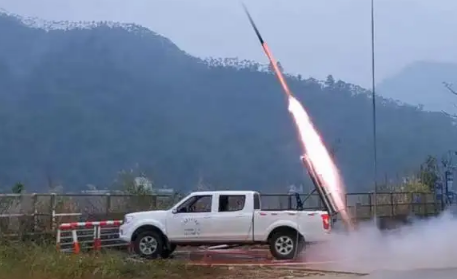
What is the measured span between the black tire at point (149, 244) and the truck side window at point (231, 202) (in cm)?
177

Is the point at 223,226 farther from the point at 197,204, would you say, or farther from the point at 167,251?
the point at 167,251

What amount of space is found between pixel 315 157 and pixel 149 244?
579 cm

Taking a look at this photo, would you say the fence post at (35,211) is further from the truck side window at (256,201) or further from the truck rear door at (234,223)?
the truck side window at (256,201)

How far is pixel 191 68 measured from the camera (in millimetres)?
73312

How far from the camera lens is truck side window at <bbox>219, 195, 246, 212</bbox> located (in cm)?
1911

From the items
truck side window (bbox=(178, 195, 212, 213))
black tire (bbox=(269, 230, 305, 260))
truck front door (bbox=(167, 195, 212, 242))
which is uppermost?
truck side window (bbox=(178, 195, 212, 213))

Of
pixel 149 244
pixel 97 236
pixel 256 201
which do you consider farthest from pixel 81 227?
pixel 256 201

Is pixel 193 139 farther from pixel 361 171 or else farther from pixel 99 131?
pixel 361 171

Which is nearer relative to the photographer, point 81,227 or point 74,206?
point 81,227

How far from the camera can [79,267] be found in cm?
1310

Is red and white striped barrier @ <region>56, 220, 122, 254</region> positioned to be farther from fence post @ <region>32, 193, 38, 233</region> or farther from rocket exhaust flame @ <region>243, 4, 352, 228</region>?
rocket exhaust flame @ <region>243, 4, 352, 228</region>

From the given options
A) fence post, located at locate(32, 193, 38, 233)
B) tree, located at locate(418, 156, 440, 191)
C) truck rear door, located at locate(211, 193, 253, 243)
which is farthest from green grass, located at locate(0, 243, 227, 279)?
tree, located at locate(418, 156, 440, 191)

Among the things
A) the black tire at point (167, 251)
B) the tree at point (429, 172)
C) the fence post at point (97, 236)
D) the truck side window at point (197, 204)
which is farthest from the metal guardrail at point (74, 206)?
the tree at point (429, 172)

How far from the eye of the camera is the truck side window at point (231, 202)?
62.7ft
